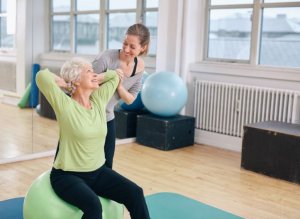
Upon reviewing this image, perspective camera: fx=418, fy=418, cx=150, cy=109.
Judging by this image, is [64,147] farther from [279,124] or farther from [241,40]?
[241,40]

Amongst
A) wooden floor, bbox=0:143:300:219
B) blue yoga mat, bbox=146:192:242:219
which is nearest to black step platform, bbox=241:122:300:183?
wooden floor, bbox=0:143:300:219

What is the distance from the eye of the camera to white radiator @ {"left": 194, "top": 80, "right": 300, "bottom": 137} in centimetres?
420

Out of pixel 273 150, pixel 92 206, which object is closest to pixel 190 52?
pixel 273 150

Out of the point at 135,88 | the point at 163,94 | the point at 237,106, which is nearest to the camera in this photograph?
the point at 135,88

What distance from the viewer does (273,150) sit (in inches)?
144

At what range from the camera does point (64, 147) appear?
196 centimetres

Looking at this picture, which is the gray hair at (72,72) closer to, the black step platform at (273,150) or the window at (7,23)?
the window at (7,23)

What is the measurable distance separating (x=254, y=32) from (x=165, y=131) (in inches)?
57.8

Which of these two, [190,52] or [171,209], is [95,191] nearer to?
[171,209]

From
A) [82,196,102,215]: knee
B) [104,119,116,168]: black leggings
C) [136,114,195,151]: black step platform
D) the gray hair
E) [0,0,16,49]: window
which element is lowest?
[136,114,195,151]: black step platform

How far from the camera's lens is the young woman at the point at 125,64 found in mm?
2295

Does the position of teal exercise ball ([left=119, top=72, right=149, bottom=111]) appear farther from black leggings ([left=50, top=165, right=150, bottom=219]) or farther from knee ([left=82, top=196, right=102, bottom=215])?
knee ([left=82, top=196, right=102, bottom=215])

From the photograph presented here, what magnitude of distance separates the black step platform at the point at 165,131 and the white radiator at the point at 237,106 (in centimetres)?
25

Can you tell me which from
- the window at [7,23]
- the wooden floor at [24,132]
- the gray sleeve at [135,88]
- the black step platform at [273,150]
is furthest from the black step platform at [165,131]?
the gray sleeve at [135,88]
